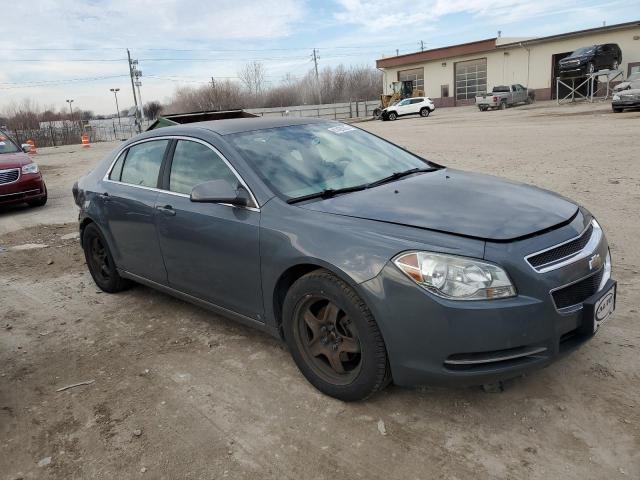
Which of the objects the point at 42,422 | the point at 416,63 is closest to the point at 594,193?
the point at 42,422

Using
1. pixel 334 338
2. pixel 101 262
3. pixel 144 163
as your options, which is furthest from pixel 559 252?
pixel 101 262

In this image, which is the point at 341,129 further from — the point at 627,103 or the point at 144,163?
the point at 627,103

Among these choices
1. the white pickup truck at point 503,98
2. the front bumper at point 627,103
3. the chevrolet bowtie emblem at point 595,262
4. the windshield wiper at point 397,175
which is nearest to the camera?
the chevrolet bowtie emblem at point 595,262

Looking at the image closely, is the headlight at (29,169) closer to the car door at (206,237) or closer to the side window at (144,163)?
the side window at (144,163)

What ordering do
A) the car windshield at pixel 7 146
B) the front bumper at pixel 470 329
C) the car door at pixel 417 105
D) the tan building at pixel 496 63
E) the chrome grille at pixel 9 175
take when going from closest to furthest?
1. the front bumper at pixel 470 329
2. the chrome grille at pixel 9 175
3. the car windshield at pixel 7 146
4. the tan building at pixel 496 63
5. the car door at pixel 417 105

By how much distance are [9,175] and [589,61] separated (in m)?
34.1

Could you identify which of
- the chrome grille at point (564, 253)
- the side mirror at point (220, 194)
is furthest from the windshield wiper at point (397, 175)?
the chrome grille at point (564, 253)

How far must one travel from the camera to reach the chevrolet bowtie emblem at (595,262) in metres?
2.86

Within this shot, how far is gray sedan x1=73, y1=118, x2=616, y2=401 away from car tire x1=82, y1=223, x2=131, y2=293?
28.7 inches

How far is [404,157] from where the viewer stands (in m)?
4.34

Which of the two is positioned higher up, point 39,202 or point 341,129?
point 341,129

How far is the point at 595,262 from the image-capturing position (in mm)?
2900

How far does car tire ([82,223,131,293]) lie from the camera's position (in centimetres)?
509

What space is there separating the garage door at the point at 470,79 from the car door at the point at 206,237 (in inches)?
1952
